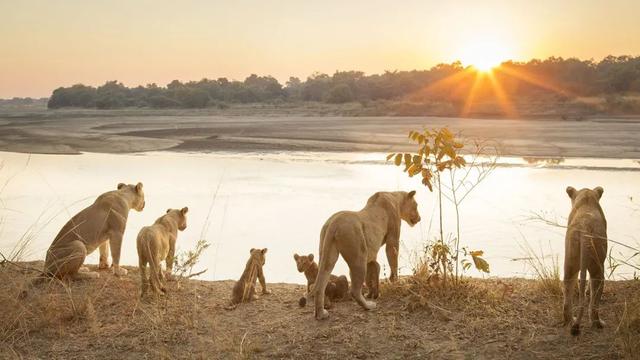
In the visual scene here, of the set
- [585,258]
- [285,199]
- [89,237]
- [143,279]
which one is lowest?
[143,279]

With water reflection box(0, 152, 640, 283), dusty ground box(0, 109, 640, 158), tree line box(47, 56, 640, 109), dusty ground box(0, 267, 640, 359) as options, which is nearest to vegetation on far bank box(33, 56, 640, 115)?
tree line box(47, 56, 640, 109)

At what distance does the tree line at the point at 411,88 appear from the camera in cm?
4981

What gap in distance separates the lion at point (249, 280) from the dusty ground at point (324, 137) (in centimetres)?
1639

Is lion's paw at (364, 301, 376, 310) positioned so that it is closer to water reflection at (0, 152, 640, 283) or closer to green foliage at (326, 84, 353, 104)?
water reflection at (0, 152, 640, 283)

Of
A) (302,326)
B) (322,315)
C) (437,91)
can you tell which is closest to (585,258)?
(322,315)

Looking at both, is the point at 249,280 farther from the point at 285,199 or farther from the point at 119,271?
the point at 285,199

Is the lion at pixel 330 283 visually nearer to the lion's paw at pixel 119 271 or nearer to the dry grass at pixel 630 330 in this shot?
the lion's paw at pixel 119 271

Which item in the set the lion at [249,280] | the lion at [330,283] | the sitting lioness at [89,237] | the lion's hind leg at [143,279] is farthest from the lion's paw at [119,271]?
the lion at [330,283]

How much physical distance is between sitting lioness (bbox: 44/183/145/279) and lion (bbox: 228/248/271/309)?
2.21 m

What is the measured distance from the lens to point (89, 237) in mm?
8812

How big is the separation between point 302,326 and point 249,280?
3.67ft

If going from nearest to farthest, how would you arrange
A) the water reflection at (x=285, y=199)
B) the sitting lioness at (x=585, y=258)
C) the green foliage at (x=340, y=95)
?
the sitting lioness at (x=585, y=258) → the water reflection at (x=285, y=199) → the green foliage at (x=340, y=95)

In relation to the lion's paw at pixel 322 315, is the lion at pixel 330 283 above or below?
above

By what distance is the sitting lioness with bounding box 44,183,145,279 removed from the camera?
8.41 meters
